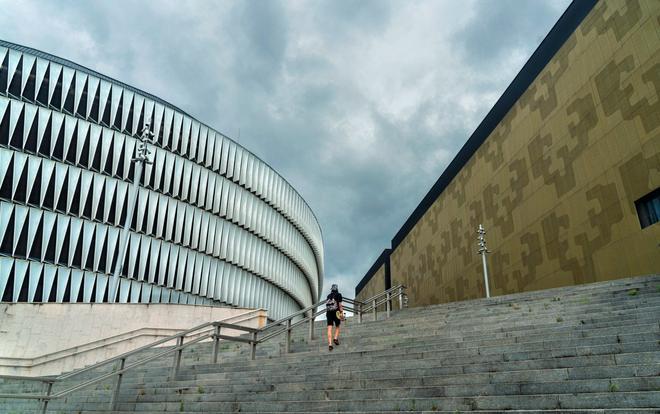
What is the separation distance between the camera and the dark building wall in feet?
60.7

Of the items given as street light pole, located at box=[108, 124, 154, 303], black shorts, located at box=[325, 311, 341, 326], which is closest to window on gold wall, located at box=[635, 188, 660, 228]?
black shorts, located at box=[325, 311, 341, 326]

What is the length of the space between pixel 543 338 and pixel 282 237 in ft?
162

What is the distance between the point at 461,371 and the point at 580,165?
60.6ft

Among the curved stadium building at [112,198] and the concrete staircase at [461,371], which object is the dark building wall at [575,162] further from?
the curved stadium building at [112,198]

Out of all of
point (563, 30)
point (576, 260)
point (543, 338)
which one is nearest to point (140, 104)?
point (563, 30)

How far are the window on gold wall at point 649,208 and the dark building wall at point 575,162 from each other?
20 cm

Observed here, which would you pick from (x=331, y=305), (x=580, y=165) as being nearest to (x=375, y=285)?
(x=580, y=165)

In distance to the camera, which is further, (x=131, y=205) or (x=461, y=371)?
(x=131, y=205)

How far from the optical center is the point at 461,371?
6988 mm

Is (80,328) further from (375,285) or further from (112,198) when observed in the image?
(375,285)

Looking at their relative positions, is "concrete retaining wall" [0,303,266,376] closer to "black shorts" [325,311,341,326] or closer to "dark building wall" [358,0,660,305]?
"black shorts" [325,311,341,326]

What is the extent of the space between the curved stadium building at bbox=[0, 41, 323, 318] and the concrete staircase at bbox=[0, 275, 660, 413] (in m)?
25.7

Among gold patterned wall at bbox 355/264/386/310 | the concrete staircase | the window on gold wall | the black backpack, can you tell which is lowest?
the concrete staircase

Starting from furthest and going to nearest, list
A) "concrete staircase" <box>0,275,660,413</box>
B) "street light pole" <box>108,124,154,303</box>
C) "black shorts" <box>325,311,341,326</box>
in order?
"street light pole" <box>108,124,154,303</box> → "black shorts" <box>325,311,341,326</box> → "concrete staircase" <box>0,275,660,413</box>
